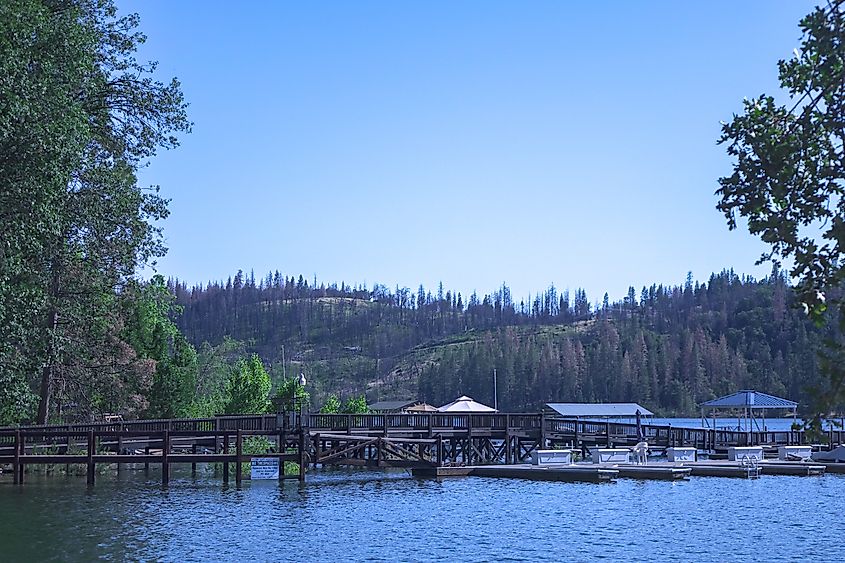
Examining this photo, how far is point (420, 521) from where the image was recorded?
993 inches

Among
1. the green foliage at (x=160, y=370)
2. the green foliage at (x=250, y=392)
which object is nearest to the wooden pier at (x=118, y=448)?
the green foliage at (x=160, y=370)

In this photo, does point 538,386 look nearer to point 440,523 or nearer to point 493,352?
point 493,352

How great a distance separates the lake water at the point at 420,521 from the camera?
20.4 m

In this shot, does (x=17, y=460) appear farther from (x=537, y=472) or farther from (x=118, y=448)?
(x=537, y=472)

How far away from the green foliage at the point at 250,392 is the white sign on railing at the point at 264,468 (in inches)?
1025

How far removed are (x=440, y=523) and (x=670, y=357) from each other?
164 metres

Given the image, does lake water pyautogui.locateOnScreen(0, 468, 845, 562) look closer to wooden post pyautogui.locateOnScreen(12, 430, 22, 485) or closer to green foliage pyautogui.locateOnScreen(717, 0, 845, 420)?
wooden post pyautogui.locateOnScreen(12, 430, 22, 485)

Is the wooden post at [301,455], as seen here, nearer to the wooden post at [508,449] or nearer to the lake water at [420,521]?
the lake water at [420,521]

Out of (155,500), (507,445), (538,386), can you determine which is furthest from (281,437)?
(538,386)

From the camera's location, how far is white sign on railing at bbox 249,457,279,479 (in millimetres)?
34781

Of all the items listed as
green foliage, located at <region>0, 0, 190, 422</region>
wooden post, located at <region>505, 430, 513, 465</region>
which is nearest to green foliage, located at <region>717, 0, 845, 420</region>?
green foliage, located at <region>0, 0, 190, 422</region>

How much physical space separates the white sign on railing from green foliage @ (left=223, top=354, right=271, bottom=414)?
26.0 metres

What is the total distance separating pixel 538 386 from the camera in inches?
7195

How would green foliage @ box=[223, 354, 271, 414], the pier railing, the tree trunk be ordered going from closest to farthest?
the tree trunk → the pier railing → green foliage @ box=[223, 354, 271, 414]
